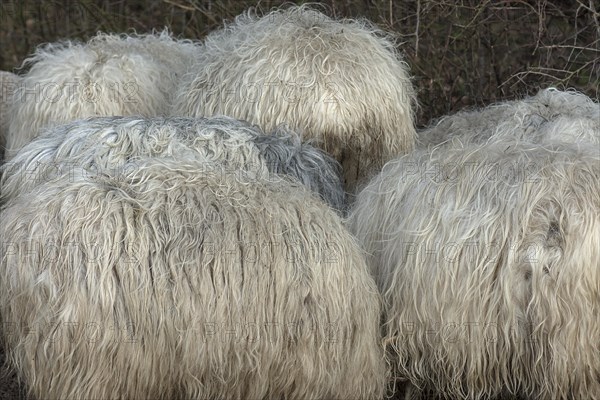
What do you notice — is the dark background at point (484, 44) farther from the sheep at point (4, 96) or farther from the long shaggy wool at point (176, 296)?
the long shaggy wool at point (176, 296)

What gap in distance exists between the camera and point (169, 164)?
10.2 ft

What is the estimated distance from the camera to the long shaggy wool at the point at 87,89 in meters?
4.21

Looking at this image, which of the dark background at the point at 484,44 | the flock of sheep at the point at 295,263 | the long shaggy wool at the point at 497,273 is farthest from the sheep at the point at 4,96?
the long shaggy wool at the point at 497,273

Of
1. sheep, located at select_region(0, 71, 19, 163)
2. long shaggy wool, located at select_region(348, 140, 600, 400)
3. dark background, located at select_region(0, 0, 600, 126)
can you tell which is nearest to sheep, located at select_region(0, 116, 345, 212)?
long shaggy wool, located at select_region(348, 140, 600, 400)

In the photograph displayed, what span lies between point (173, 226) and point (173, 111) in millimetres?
1395

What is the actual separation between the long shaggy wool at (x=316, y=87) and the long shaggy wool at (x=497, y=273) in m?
0.55

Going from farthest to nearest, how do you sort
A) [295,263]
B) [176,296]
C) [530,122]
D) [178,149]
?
[530,122]
[178,149]
[295,263]
[176,296]

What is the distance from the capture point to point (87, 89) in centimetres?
423

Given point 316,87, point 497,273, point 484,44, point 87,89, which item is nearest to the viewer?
point 497,273

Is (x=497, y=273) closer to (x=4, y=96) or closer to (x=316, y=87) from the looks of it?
(x=316, y=87)

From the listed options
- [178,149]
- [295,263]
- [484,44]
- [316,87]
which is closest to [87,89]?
[178,149]

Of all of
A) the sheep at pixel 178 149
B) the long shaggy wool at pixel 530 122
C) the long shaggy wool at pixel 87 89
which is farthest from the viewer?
the long shaggy wool at pixel 87 89

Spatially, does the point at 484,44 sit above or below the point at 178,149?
below

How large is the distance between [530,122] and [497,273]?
3.64ft
